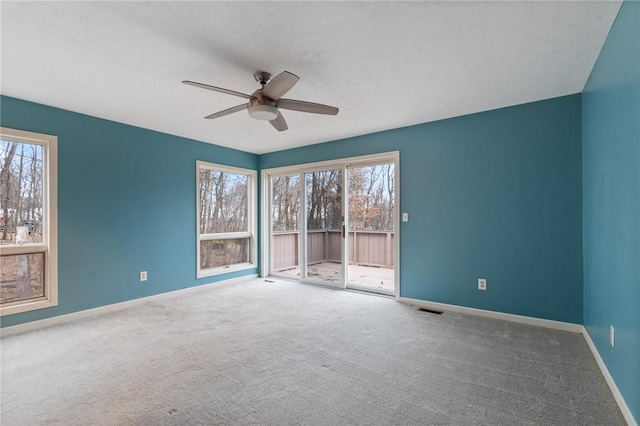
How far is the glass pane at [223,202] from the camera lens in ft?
16.1

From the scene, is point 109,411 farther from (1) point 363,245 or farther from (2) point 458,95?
(1) point 363,245

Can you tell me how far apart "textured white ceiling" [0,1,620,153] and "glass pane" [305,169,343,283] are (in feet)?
5.78

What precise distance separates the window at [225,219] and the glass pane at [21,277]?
6.06 ft

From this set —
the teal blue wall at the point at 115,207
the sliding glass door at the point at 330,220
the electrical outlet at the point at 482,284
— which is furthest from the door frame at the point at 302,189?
the teal blue wall at the point at 115,207

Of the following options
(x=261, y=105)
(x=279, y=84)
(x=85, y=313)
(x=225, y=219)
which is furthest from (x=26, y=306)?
(x=279, y=84)

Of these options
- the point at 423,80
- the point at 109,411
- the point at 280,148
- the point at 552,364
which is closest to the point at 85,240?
the point at 109,411

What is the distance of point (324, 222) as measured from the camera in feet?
17.2

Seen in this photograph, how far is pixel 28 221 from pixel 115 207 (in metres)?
0.80

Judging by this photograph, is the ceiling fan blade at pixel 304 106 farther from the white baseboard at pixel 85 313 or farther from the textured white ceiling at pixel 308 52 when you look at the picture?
the white baseboard at pixel 85 313

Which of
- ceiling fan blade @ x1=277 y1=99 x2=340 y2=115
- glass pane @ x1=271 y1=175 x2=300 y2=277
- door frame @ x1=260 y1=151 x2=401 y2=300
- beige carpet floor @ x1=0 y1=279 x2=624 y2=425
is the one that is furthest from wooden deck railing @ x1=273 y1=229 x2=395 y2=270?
ceiling fan blade @ x1=277 y1=99 x2=340 y2=115

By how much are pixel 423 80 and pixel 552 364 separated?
8.39 feet

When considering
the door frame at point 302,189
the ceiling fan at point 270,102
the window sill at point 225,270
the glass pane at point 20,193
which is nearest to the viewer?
the ceiling fan at point 270,102

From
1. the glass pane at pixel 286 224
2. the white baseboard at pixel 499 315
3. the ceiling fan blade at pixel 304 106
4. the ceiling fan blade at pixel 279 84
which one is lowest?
the white baseboard at pixel 499 315

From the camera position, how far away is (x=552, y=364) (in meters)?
2.31
